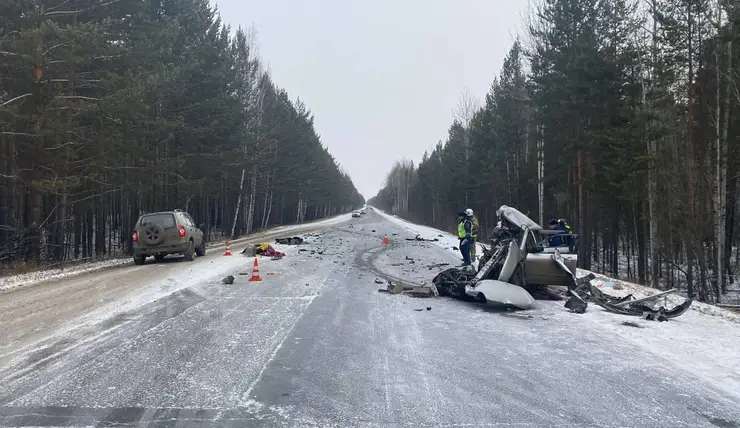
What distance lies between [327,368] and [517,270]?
19.4ft

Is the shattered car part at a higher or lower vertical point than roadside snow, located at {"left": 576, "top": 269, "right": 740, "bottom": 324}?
higher

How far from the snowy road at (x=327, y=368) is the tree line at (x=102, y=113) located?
29.2 feet

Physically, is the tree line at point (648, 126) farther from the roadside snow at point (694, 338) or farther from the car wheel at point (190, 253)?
the car wheel at point (190, 253)

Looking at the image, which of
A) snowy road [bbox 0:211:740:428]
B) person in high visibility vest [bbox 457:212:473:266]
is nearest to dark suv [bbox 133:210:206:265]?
snowy road [bbox 0:211:740:428]

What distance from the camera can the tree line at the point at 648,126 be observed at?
59.9 ft

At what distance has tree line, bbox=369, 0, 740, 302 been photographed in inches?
719

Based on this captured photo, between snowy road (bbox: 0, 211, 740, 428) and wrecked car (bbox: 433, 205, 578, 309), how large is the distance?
0.59m

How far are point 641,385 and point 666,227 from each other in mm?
17105

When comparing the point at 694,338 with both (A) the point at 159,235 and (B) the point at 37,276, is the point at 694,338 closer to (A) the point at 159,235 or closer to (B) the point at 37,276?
(A) the point at 159,235

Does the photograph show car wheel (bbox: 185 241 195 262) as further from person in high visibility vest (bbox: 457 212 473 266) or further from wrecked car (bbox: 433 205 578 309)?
wrecked car (bbox: 433 205 578 309)

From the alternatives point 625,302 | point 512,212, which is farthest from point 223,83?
point 625,302

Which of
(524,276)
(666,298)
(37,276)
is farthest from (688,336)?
(37,276)

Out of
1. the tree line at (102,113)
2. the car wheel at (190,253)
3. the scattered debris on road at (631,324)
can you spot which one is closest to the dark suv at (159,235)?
the car wheel at (190,253)

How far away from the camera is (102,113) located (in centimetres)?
1706
